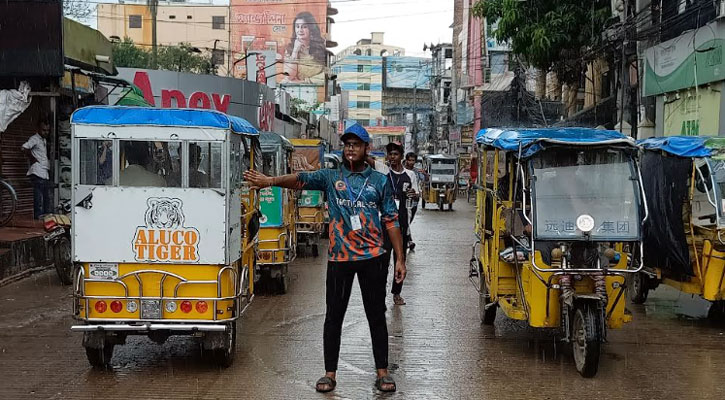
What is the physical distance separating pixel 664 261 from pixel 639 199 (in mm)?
2790

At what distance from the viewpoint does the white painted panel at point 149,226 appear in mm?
6793

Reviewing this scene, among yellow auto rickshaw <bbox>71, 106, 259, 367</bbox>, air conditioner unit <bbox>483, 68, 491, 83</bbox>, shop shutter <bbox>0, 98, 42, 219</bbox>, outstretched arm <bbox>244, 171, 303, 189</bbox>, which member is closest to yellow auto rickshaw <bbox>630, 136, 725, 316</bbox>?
outstretched arm <bbox>244, 171, 303, 189</bbox>

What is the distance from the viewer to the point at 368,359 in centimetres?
764

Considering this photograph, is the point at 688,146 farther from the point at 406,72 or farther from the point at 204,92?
the point at 406,72

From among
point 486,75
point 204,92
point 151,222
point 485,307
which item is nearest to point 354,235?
point 151,222

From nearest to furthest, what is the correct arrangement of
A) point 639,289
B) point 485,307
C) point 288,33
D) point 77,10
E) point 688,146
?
point 485,307 < point 688,146 < point 639,289 < point 77,10 < point 288,33

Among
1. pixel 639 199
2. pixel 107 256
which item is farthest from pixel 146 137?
pixel 639 199

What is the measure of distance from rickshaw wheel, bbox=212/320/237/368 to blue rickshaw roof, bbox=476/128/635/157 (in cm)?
306

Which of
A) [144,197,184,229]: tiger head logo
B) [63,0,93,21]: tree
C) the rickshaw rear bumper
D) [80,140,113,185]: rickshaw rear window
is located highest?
[63,0,93,21]: tree

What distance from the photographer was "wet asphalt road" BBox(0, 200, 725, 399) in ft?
21.6

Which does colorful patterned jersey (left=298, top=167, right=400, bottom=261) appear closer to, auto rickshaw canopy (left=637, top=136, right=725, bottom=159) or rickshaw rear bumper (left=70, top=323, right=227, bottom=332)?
rickshaw rear bumper (left=70, top=323, right=227, bottom=332)

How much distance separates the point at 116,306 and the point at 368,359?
228 centimetres

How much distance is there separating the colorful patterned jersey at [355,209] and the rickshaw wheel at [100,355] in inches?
83.9

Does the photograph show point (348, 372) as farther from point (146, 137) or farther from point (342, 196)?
point (146, 137)
